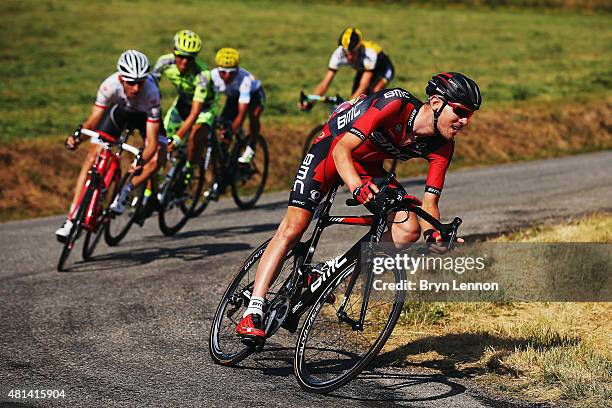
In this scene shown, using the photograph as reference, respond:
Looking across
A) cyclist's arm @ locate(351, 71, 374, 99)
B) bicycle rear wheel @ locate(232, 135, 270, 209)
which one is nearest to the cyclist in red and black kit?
bicycle rear wheel @ locate(232, 135, 270, 209)

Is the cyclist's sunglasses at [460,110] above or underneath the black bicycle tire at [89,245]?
above

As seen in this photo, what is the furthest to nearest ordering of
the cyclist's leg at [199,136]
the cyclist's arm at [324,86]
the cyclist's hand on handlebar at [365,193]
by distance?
the cyclist's arm at [324,86], the cyclist's leg at [199,136], the cyclist's hand on handlebar at [365,193]

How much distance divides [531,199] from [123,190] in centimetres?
686

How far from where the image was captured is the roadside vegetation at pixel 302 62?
19.8 metres

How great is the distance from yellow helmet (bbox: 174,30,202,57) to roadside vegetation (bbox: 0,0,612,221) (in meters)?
4.81

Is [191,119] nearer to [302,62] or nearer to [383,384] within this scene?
[383,384]

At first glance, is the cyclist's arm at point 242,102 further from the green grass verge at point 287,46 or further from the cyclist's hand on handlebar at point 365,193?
the cyclist's hand on handlebar at point 365,193

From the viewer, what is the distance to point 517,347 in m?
7.48

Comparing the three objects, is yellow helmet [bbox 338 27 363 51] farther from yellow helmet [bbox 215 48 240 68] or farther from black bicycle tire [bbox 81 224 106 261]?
black bicycle tire [bbox 81 224 106 261]

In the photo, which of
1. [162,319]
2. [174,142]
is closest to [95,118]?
[174,142]

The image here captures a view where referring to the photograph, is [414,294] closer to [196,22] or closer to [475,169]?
[475,169]

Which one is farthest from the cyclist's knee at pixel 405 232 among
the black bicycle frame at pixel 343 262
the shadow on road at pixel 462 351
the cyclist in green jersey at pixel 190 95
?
the cyclist in green jersey at pixel 190 95

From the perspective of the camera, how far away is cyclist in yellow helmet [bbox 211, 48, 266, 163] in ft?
44.4

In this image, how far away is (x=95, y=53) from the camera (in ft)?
106
